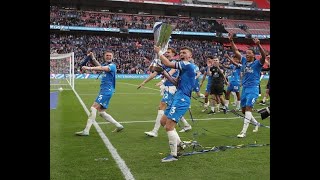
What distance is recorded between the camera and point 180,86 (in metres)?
7.40

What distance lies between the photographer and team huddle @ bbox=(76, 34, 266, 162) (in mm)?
7281

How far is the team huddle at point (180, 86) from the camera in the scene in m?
7.28

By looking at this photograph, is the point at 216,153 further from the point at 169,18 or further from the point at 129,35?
the point at 169,18

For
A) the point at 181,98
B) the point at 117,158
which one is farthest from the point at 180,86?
the point at 117,158

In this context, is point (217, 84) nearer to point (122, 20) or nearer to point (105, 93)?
point (105, 93)

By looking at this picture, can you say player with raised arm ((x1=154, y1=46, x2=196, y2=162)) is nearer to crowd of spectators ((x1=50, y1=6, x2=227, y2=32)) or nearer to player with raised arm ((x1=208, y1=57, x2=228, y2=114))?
player with raised arm ((x1=208, y1=57, x2=228, y2=114))

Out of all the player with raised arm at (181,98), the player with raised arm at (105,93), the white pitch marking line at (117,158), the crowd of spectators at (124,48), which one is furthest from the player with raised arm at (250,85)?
→ the crowd of spectators at (124,48)

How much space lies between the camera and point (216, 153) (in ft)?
25.7

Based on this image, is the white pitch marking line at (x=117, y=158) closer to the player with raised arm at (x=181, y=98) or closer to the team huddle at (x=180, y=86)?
the team huddle at (x=180, y=86)

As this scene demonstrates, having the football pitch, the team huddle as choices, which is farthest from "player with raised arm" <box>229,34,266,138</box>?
the football pitch

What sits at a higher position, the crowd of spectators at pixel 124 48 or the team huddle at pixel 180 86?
the crowd of spectators at pixel 124 48
